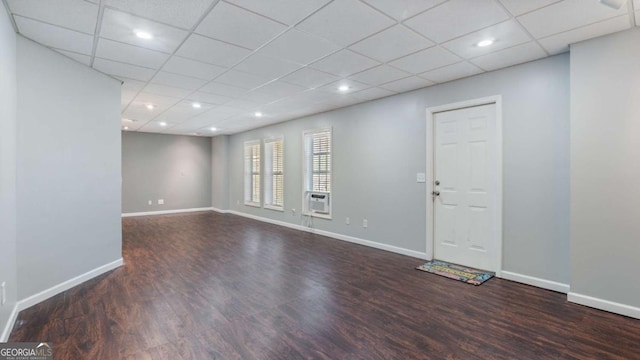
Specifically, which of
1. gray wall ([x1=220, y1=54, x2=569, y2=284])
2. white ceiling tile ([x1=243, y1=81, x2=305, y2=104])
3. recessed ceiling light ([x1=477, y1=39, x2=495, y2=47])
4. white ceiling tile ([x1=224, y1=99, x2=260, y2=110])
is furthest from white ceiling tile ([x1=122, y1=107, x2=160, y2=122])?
recessed ceiling light ([x1=477, y1=39, x2=495, y2=47])

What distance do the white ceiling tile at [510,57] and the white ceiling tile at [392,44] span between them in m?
0.81

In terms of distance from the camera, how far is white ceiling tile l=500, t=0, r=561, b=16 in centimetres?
213

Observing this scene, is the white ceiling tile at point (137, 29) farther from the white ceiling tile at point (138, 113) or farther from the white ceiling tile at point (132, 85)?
the white ceiling tile at point (138, 113)

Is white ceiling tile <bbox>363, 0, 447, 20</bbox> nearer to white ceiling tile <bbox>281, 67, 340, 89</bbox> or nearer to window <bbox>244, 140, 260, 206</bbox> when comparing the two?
white ceiling tile <bbox>281, 67, 340, 89</bbox>

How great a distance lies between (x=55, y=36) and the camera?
2596 millimetres

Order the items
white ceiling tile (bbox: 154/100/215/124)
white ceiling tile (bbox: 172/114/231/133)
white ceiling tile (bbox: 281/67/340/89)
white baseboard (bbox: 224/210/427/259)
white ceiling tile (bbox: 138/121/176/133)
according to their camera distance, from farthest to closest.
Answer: white ceiling tile (bbox: 138/121/176/133) < white ceiling tile (bbox: 172/114/231/133) < white ceiling tile (bbox: 154/100/215/124) < white baseboard (bbox: 224/210/427/259) < white ceiling tile (bbox: 281/67/340/89)

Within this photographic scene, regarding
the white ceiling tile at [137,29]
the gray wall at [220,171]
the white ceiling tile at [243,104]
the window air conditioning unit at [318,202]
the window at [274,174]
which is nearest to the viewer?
the white ceiling tile at [137,29]

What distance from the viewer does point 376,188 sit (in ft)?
15.9

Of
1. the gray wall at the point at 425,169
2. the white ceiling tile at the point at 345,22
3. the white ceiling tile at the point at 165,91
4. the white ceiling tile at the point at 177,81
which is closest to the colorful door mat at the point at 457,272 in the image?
the gray wall at the point at 425,169

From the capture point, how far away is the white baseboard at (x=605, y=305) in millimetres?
2484

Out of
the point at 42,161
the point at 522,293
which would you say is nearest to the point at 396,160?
the point at 522,293

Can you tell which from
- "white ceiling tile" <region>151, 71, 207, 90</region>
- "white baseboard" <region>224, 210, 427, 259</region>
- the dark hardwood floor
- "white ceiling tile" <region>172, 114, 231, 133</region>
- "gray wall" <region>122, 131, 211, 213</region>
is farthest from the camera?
"gray wall" <region>122, 131, 211, 213</region>

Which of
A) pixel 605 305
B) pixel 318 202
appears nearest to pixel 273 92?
pixel 318 202

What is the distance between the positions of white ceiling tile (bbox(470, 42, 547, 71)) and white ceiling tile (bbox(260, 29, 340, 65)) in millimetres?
→ 1671
